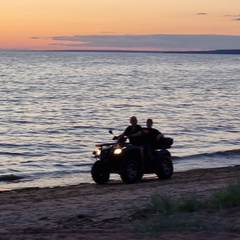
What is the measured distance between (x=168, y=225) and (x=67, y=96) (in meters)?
51.9

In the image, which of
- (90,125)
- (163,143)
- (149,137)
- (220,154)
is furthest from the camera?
(90,125)

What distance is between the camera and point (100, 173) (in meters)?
17.1

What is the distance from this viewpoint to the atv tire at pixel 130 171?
648 inches

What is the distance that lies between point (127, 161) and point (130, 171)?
12.0 inches

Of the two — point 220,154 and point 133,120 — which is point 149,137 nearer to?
point 133,120

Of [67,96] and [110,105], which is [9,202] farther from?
[67,96]

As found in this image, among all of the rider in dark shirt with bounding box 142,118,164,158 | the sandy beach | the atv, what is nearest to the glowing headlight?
the atv

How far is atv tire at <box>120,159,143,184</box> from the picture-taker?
16.5 m

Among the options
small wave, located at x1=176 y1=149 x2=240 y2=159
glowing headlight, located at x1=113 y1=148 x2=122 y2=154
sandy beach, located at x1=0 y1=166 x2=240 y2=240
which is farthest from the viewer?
small wave, located at x1=176 y1=149 x2=240 y2=159

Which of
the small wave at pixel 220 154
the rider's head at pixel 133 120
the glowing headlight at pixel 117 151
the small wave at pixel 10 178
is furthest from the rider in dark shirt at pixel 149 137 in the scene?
the small wave at pixel 220 154

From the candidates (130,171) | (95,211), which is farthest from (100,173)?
(95,211)

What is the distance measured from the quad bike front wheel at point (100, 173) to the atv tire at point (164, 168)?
3.81 ft

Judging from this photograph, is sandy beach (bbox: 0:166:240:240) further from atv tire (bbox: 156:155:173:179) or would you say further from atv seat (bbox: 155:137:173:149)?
atv seat (bbox: 155:137:173:149)

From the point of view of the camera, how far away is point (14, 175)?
21.6 meters
